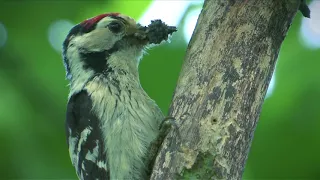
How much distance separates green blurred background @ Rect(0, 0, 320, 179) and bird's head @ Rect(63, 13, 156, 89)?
1.45ft

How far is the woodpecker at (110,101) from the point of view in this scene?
3.55 metres

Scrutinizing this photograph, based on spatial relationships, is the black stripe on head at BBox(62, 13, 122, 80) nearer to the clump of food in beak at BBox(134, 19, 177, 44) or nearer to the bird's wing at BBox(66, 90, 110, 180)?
the clump of food in beak at BBox(134, 19, 177, 44)

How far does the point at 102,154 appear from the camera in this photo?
357cm

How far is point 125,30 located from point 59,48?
883 millimetres

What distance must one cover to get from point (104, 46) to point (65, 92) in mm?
876

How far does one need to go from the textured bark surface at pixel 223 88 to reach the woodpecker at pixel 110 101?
39 centimetres

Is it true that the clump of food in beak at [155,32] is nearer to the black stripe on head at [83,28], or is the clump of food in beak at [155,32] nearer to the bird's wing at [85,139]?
the black stripe on head at [83,28]

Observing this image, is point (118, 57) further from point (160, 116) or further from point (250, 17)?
point (250, 17)

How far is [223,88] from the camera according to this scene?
315 cm

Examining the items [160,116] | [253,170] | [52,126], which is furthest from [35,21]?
[253,170]

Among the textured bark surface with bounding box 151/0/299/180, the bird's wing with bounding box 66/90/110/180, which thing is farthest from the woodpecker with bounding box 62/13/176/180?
the textured bark surface with bounding box 151/0/299/180

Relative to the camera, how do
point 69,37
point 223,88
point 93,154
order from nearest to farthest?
point 223,88, point 93,154, point 69,37

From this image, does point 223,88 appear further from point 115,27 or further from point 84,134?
point 115,27

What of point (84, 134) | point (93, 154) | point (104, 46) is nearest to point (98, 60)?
point (104, 46)
